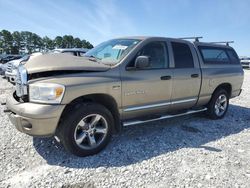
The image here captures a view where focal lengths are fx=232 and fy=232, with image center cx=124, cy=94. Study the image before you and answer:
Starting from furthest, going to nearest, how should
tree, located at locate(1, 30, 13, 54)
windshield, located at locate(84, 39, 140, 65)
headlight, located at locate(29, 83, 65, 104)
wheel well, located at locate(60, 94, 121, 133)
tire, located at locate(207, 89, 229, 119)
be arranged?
tree, located at locate(1, 30, 13, 54), tire, located at locate(207, 89, 229, 119), windshield, located at locate(84, 39, 140, 65), wheel well, located at locate(60, 94, 121, 133), headlight, located at locate(29, 83, 65, 104)

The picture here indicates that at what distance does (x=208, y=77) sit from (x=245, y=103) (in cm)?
356

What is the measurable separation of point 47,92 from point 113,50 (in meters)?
1.67

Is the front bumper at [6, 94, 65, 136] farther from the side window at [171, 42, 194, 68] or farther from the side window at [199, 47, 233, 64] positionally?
the side window at [199, 47, 233, 64]

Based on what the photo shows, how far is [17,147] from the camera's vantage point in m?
3.88

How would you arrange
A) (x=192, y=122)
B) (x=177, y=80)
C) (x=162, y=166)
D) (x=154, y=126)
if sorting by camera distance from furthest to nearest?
(x=192, y=122), (x=154, y=126), (x=177, y=80), (x=162, y=166)

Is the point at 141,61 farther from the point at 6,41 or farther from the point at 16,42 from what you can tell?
the point at 16,42

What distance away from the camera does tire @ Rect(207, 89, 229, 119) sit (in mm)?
5777

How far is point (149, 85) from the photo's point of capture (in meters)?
4.19

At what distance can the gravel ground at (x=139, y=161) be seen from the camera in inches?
120

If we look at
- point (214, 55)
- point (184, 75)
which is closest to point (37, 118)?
point (184, 75)

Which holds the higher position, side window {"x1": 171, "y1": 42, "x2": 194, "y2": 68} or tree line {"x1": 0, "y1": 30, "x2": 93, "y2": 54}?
tree line {"x1": 0, "y1": 30, "x2": 93, "y2": 54}

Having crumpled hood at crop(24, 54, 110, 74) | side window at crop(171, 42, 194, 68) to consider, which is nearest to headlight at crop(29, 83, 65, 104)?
crumpled hood at crop(24, 54, 110, 74)

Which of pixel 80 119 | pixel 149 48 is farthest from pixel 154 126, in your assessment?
pixel 80 119

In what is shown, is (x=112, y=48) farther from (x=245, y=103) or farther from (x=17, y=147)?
(x=245, y=103)
